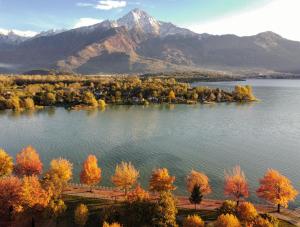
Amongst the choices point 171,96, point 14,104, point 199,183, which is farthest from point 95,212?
point 171,96

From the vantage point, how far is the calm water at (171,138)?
69188 mm

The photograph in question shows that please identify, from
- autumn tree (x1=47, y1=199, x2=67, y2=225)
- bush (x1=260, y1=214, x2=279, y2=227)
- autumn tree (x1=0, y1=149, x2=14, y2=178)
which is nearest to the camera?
bush (x1=260, y1=214, x2=279, y2=227)

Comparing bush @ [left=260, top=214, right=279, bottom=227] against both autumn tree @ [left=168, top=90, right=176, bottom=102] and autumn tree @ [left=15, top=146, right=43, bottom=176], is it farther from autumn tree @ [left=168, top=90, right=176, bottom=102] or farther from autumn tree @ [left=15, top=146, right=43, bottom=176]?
autumn tree @ [left=168, top=90, right=176, bottom=102]

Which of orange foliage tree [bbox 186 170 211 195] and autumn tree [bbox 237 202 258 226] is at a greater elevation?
orange foliage tree [bbox 186 170 211 195]

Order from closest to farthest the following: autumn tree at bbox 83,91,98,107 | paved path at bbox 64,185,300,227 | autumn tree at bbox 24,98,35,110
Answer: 1. paved path at bbox 64,185,300,227
2. autumn tree at bbox 24,98,35,110
3. autumn tree at bbox 83,91,98,107

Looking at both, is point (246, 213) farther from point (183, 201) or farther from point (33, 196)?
point (33, 196)

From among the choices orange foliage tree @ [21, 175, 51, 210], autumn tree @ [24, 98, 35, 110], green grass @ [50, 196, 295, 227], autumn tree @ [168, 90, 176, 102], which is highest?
autumn tree @ [168, 90, 176, 102]

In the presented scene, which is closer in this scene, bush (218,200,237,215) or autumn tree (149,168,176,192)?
bush (218,200,237,215)

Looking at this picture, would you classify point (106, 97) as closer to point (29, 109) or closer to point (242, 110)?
point (29, 109)

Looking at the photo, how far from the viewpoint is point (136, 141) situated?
291 feet

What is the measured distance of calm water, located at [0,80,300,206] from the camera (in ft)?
227

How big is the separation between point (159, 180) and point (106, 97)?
117 meters

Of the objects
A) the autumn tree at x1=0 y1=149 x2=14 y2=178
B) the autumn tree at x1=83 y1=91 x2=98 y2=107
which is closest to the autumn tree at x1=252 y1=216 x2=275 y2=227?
the autumn tree at x1=0 y1=149 x2=14 y2=178

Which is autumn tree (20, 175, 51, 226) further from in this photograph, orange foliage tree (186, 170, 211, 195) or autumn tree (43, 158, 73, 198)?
orange foliage tree (186, 170, 211, 195)
